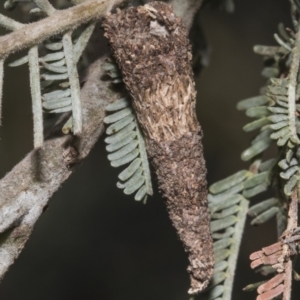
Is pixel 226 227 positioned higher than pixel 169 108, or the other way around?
pixel 169 108

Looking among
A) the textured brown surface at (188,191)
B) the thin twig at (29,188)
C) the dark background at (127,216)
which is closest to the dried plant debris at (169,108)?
the textured brown surface at (188,191)

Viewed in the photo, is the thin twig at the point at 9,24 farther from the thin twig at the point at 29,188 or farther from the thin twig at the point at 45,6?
the thin twig at the point at 29,188

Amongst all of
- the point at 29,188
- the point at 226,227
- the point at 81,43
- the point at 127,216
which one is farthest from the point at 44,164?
the point at 127,216

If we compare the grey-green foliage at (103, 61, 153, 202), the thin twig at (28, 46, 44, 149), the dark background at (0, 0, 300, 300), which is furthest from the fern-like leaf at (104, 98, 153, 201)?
the dark background at (0, 0, 300, 300)

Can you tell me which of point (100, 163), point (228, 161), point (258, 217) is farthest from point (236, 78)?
point (258, 217)

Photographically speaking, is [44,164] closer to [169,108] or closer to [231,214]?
[169,108]
